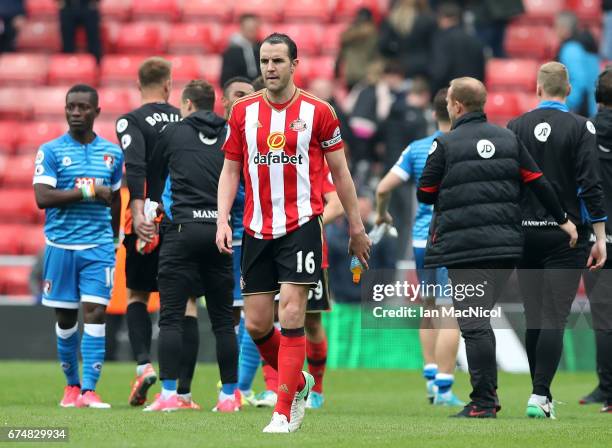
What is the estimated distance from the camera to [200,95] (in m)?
9.85

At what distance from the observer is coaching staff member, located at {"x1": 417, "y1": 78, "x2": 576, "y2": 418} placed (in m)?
8.88

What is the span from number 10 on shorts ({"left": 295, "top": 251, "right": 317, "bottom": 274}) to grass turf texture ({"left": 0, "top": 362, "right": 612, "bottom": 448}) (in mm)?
943

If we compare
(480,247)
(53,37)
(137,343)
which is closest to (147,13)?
(53,37)

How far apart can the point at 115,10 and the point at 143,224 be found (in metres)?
12.6

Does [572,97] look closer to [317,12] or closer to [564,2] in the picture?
[564,2]

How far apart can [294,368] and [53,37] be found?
15097 mm

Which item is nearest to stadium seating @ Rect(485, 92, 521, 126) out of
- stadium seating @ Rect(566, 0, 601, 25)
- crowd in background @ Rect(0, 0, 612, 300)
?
crowd in background @ Rect(0, 0, 612, 300)

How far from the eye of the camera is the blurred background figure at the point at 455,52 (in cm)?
1673

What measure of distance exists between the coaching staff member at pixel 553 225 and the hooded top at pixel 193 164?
2.18 meters

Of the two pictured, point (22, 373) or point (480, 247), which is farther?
point (22, 373)

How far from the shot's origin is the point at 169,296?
946 cm

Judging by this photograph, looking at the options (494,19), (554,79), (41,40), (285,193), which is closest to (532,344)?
(554,79)

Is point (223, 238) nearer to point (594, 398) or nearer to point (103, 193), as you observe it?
point (103, 193)

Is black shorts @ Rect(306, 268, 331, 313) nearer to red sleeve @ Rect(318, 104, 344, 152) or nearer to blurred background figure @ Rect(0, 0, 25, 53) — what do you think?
red sleeve @ Rect(318, 104, 344, 152)
